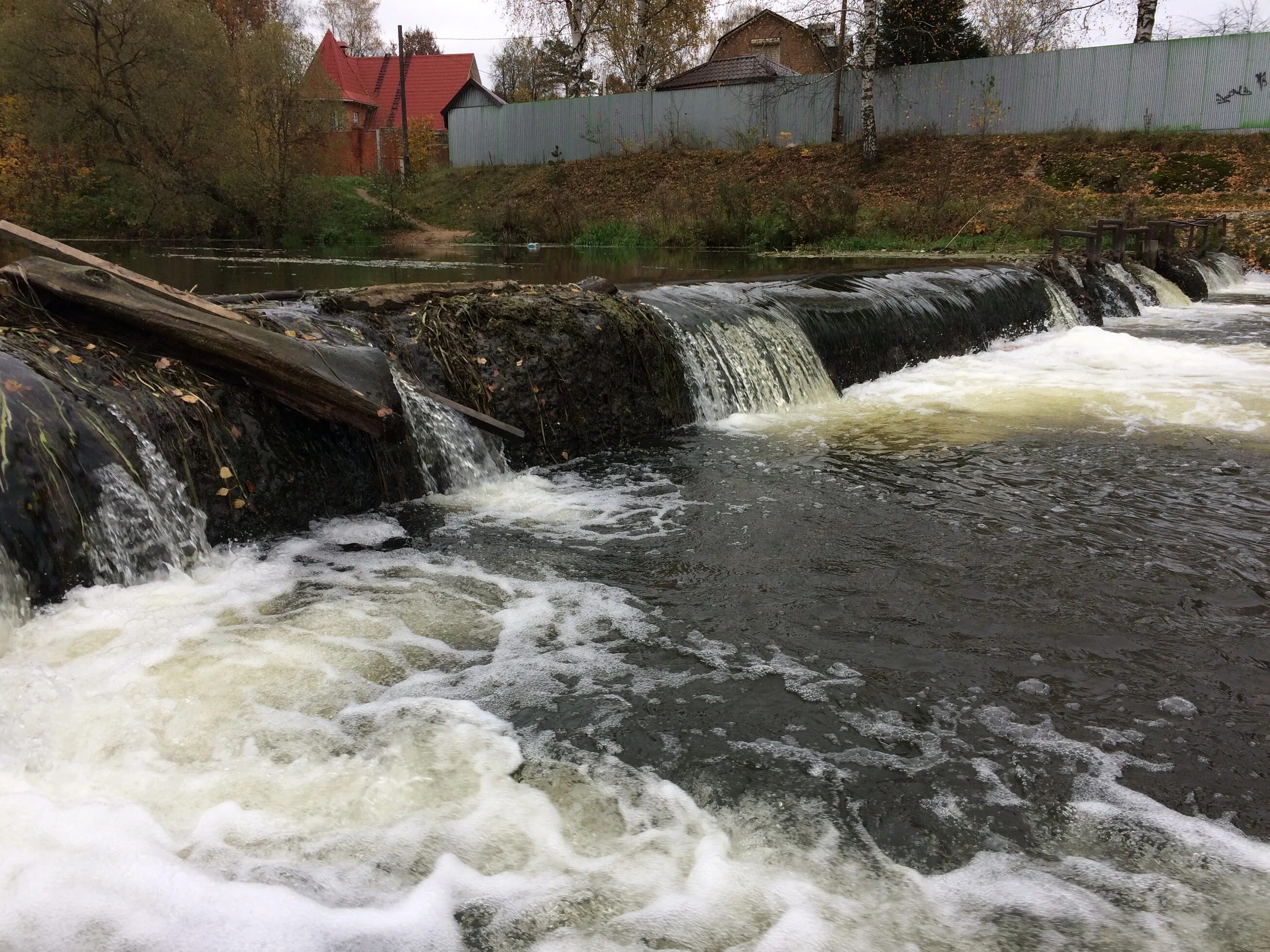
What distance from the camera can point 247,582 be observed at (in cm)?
405

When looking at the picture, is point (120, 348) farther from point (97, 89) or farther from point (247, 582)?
point (97, 89)

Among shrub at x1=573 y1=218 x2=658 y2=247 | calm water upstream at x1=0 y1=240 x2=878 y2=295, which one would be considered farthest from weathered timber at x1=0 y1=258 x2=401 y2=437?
shrub at x1=573 y1=218 x2=658 y2=247

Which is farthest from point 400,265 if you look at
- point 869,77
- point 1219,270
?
point 1219,270

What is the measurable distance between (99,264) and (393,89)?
53.9m

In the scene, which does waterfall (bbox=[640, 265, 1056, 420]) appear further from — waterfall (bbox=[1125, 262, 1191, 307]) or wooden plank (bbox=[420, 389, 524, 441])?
waterfall (bbox=[1125, 262, 1191, 307])

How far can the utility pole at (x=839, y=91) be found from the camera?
2572 cm

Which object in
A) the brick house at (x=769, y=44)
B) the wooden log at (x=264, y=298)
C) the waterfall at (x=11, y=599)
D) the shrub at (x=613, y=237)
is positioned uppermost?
the brick house at (x=769, y=44)

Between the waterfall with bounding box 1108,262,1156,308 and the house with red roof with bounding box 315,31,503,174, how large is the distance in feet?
136

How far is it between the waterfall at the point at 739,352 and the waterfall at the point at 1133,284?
8.91 meters

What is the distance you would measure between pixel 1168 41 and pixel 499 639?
27.6 meters

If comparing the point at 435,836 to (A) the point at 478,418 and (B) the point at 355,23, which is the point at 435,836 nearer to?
(A) the point at 478,418

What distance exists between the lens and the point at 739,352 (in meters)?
7.78

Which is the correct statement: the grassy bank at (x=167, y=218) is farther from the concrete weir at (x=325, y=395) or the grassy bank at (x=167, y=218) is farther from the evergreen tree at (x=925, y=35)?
the concrete weir at (x=325, y=395)

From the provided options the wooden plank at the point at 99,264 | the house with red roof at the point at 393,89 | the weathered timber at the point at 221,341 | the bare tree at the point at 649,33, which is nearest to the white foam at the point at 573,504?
the weathered timber at the point at 221,341
